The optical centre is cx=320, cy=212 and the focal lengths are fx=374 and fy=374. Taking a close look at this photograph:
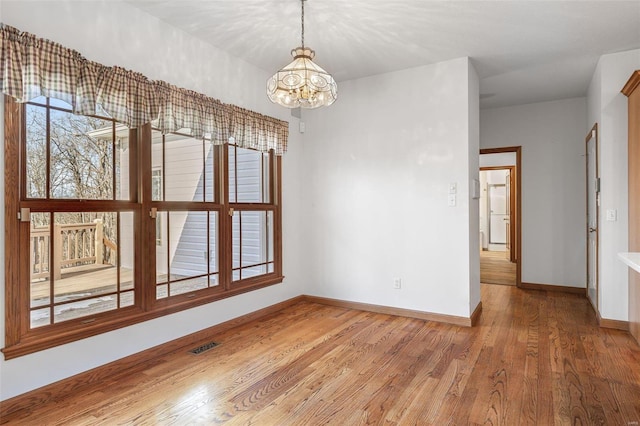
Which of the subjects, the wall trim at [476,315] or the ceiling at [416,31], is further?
the wall trim at [476,315]

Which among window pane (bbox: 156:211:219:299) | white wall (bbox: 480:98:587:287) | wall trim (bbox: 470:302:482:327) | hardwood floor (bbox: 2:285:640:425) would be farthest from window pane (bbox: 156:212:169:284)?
white wall (bbox: 480:98:587:287)

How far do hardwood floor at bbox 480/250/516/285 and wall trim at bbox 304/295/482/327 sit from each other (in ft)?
6.99

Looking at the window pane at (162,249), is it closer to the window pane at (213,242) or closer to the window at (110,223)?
the window at (110,223)

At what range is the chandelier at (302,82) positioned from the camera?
7.99ft

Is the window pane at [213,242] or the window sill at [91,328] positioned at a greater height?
the window pane at [213,242]

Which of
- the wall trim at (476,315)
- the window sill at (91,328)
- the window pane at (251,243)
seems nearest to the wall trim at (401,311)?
the wall trim at (476,315)

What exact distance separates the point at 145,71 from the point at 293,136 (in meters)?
1.98

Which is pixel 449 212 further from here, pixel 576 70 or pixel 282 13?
pixel 282 13

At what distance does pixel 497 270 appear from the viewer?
7012mm

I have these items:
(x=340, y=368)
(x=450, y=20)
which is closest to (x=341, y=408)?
(x=340, y=368)

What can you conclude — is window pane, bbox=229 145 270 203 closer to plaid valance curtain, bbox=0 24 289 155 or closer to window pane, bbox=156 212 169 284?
plaid valance curtain, bbox=0 24 289 155

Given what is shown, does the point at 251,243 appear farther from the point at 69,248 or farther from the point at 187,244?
the point at 69,248

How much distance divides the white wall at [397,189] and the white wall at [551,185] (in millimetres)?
1842

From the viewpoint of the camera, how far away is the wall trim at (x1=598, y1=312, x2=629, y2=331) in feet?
11.6
